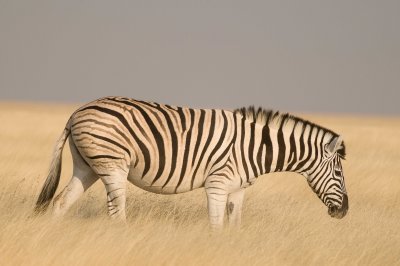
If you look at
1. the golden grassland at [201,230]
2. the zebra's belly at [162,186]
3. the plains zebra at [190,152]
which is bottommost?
the golden grassland at [201,230]

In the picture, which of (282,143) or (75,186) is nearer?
(75,186)

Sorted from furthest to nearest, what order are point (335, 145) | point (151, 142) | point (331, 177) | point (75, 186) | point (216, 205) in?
point (331, 177), point (335, 145), point (75, 186), point (151, 142), point (216, 205)

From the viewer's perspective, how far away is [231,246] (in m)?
7.75

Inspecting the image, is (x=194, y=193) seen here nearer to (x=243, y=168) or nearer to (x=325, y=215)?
(x=325, y=215)

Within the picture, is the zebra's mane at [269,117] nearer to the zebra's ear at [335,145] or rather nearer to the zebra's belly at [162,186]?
the zebra's ear at [335,145]

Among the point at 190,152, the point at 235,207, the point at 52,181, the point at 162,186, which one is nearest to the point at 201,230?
the point at 235,207

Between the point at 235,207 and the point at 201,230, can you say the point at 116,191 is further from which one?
the point at 235,207

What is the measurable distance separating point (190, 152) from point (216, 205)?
0.78 meters

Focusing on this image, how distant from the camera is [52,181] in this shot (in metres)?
9.27

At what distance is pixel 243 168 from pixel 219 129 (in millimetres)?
617

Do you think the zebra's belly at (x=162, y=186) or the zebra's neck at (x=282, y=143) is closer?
the zebra's belly at (x=162, y=186)

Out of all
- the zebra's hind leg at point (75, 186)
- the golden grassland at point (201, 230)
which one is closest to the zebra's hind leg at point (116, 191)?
the golden grassland at point (201, 230)

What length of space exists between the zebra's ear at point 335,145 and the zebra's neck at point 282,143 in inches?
4.2

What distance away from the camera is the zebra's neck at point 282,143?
29.9 ft
